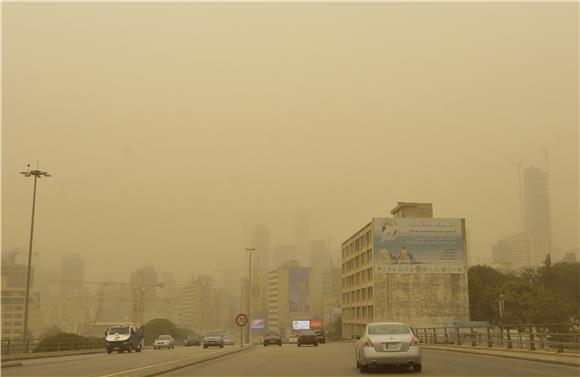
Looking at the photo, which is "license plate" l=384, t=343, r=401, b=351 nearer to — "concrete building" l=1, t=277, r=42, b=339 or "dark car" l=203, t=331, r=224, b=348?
"dark car" l=203, t=331, r=224, b=348

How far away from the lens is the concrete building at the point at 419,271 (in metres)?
109

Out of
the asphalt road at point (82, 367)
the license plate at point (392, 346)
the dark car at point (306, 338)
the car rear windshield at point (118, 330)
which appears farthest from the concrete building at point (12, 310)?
the license plate at point (392, 346)

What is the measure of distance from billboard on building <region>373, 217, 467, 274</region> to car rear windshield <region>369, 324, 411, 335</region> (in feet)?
296

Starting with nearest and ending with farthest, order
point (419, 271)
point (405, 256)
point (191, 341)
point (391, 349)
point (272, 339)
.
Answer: point (391, 349), point (272, 339), point (191, 341), point (419, 271), point (405, 256)

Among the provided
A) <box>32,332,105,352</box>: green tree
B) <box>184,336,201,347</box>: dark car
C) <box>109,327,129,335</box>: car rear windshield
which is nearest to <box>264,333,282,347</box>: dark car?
<box>32,332,105,352</box>: green tree

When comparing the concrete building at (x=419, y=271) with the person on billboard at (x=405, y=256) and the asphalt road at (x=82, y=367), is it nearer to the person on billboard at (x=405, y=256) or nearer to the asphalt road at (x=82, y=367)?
the person on billboard at (x=405, y=256)

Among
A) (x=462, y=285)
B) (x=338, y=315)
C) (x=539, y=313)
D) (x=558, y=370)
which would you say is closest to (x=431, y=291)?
(x=462, y=285)

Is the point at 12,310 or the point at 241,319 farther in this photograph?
the point at 12,310

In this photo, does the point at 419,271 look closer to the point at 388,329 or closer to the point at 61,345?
the point at 61,345

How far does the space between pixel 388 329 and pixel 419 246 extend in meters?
91.7

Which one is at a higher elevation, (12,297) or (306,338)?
(12,297)

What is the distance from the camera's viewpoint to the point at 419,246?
110 meters

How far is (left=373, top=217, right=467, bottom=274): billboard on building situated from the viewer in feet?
358

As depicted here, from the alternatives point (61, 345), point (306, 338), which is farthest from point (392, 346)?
point (306, 338)
